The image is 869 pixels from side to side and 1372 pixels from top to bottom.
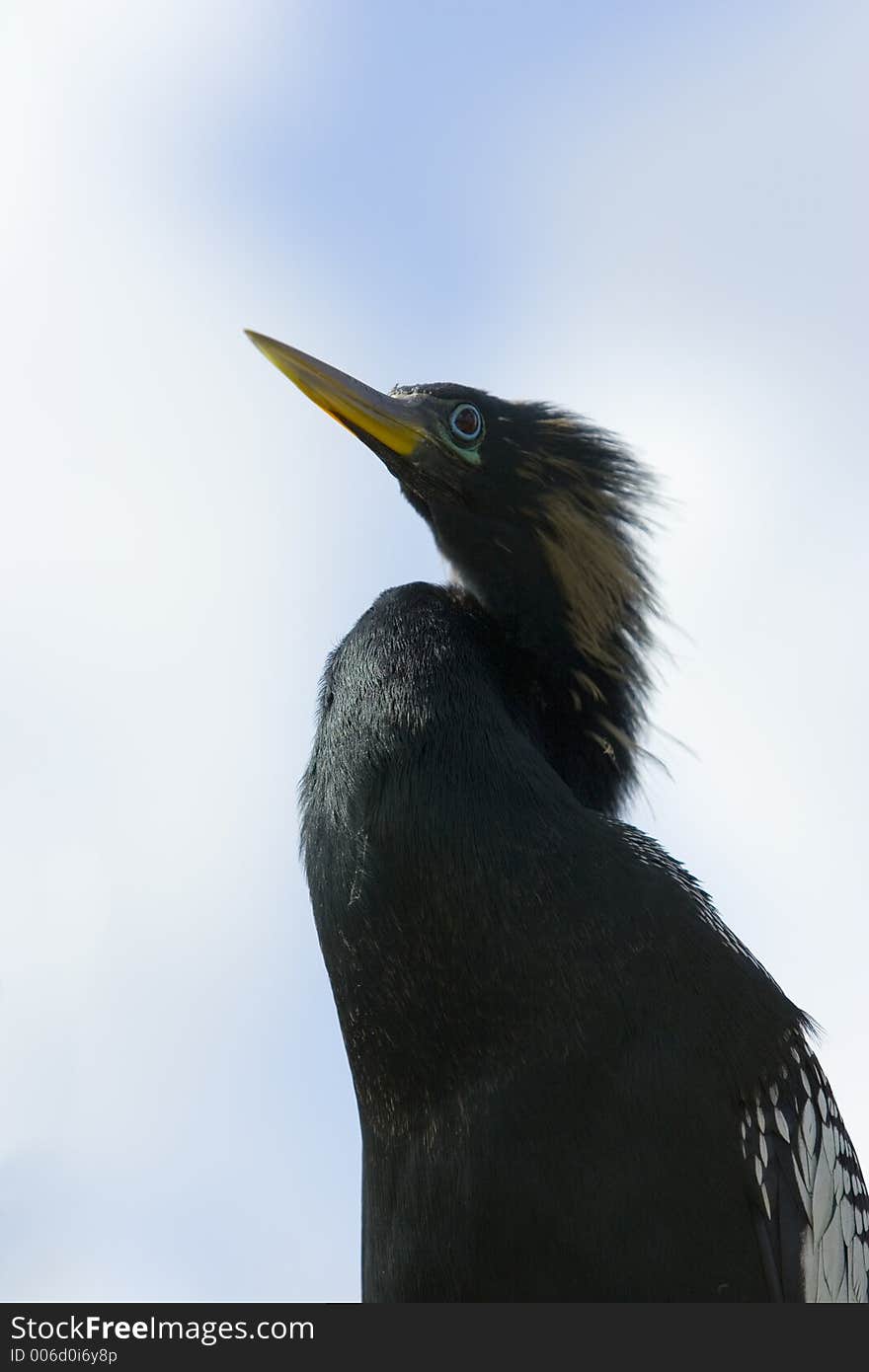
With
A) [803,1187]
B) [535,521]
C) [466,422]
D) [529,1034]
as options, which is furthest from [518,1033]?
[466,422]

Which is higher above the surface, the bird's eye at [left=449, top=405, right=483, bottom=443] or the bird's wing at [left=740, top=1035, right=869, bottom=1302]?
the bird's eye at [left=449, top=405, right=483, bottom=443]

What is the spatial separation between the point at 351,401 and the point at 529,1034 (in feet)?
9.33

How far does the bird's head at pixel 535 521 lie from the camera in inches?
260

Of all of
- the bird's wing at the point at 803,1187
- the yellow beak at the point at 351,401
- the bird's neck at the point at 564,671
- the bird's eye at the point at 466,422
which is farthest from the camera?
the bird's eye at the point at 466,422

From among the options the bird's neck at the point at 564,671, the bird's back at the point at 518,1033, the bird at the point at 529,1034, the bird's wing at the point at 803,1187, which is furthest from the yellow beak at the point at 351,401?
the bird's wing at the point at 803,1187

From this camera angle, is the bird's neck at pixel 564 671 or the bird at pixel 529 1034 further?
the bird's neck at pixel 564 671

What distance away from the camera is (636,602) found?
700 centimetres

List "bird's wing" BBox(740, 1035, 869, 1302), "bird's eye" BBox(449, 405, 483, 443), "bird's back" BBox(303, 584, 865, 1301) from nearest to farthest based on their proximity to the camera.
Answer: "bird's back" BBox(303, 584, 865, 1301)
"bird's wing" BBox(740, 1035, 869, 1302)
"bird's eye" BBox(449, 405, 483, 443)

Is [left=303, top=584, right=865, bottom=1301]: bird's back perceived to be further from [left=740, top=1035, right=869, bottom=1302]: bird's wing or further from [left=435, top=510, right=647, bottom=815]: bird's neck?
[left=435, top=510, right=647, bottom=815]: bird's neck

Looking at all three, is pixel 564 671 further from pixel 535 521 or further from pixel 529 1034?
pixel 529 1034

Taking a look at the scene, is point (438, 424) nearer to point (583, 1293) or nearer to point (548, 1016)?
point (548, 1016)

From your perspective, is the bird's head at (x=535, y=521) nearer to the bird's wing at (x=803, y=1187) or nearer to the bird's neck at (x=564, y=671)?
the bird's neck at (x=564, y=671)

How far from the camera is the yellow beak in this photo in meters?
6.71

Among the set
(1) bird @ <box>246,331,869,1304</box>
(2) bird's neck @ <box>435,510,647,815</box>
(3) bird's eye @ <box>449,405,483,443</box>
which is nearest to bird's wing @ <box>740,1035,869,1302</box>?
(1) bird @ <box>246,331,869,1304</box>
